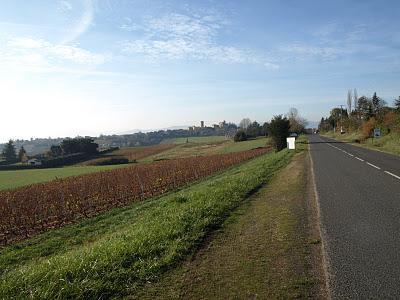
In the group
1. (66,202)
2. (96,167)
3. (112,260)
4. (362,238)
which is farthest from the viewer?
(96,167)

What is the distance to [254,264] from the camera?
5988mm

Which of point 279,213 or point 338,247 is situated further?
point 279,213

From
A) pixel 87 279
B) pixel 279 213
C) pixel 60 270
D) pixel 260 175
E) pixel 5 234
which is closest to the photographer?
pixel 87 279

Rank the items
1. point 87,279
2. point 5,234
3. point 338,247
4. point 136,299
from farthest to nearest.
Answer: point 5,234 < point 338,247 < point 87,279 < point 136,299

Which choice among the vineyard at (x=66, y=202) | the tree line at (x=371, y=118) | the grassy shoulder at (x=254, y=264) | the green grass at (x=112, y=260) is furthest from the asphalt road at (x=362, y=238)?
the tree line at (x=371, y=118)

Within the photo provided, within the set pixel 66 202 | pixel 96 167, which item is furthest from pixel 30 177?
pixel 66 202

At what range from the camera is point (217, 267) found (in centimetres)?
594

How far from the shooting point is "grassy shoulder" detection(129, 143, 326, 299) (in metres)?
4.98

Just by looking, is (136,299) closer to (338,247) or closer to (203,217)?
(338,247)

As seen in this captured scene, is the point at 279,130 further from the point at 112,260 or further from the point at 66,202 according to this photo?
the point at 112,260

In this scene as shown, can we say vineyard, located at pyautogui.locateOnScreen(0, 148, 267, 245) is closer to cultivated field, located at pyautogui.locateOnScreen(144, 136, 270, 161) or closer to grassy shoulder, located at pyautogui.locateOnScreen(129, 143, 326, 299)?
grassy shoulder, located at pyautogui.locateOnScreen(129, 143, 326, 299)

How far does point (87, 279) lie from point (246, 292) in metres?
2.21

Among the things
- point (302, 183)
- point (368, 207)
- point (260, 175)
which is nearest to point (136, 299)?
point (368, 207)

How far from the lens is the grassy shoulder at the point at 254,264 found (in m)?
4.98
